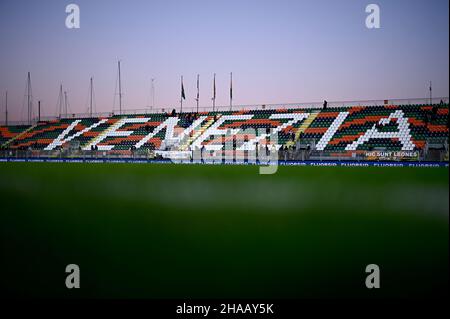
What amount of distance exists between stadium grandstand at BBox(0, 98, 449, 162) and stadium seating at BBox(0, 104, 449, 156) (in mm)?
82

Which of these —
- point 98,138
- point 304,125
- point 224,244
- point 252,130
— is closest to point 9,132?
point 98,138

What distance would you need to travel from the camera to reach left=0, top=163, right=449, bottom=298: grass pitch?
6.20 metres

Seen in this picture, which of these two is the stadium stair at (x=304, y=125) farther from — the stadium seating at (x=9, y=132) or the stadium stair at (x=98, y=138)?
the stadium seating at (x=9, y=132)

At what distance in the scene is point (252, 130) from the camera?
158ft

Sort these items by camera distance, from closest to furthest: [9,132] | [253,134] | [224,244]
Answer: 1. [224,244]
2. [253,134]
3. [9,132]

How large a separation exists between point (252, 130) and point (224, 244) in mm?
40197

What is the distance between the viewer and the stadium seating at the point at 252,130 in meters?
40.9

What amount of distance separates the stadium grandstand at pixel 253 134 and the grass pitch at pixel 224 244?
71.2 feet

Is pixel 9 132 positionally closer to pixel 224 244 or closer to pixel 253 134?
pixel 253 134

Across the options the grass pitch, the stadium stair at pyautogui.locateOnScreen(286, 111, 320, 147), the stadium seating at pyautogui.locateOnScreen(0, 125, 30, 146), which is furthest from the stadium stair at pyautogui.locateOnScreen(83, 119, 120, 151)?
the grass pitch

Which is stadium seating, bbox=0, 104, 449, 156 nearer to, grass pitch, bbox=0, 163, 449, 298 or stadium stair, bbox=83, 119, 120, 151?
stadium stair, bbox=83, 119, 120, 151
